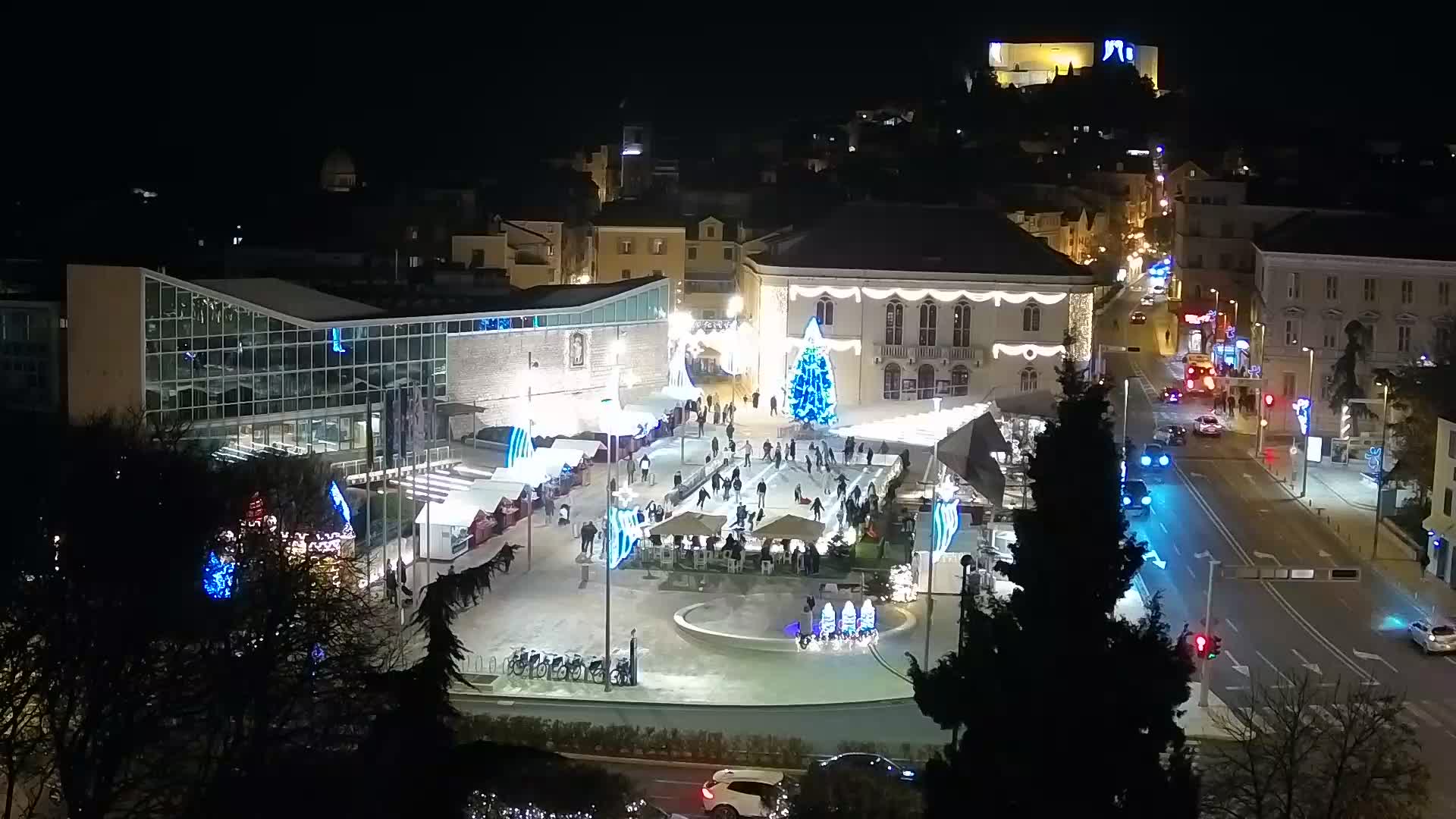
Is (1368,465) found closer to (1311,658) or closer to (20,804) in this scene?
(1311,658)

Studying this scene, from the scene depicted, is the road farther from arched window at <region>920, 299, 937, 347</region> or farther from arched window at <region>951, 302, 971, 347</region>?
arched window at <region>920, 299, 937, 347</region>

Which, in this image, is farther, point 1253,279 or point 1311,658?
point 1253,279

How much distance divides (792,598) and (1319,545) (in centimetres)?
1056

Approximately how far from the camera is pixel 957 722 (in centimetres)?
1191

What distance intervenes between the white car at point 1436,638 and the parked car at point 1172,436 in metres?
17.1

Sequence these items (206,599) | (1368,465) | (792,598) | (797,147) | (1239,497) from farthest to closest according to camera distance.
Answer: (797,147) < (1368,465) < (1239,497) < (792,598) < (206,599)

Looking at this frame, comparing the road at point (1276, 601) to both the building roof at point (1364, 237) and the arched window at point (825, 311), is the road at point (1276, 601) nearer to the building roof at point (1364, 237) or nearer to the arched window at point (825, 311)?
the building roof at point (1364, 237)

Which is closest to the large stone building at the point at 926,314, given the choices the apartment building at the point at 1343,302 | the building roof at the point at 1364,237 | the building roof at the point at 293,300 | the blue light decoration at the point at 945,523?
the apartment building at the point at 1343,302

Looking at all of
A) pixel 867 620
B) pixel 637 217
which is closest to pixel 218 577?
pixel 867 620

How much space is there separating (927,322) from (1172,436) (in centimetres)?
875

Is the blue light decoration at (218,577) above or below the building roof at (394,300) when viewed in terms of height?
below

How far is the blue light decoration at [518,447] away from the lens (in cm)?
3369

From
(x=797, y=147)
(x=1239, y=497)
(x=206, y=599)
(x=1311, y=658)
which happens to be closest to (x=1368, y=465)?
(x=1239, y=497)

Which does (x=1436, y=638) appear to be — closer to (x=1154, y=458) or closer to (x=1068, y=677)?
(x=1154, y=458)
